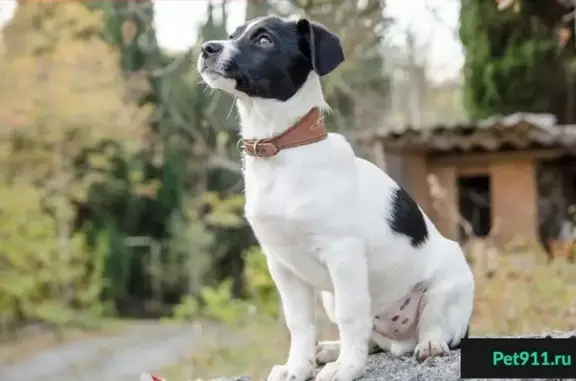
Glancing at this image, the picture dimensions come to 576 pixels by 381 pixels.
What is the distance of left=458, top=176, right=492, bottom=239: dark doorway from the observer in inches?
107

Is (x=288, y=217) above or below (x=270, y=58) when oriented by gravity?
below

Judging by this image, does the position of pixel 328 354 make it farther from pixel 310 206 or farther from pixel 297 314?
pixel 310 206

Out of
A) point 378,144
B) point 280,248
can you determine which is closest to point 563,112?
point 378,144

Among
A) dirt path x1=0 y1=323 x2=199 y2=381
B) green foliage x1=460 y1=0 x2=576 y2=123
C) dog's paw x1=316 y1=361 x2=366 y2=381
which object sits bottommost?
dirt path x1=0 y1=323 x2=199 y2=381

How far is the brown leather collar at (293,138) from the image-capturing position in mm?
1079

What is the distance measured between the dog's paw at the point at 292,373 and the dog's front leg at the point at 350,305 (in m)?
0.05

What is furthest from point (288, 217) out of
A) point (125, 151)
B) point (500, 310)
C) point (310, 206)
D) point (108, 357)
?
point (125, 151)

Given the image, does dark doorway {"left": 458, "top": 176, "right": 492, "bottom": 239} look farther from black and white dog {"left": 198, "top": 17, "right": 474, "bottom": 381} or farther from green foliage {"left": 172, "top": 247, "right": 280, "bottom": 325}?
black and white dog {"left": 198, "top": 17, "right": 474, "bottom": 381}

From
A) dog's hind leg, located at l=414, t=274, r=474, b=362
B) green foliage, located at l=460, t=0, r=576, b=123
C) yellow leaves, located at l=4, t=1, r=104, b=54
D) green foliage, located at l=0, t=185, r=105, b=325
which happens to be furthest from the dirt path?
dog's hind leg, located at l=414, t=274, r=474, b=362

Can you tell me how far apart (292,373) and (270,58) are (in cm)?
46

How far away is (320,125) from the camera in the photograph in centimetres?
111

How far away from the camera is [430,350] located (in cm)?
117

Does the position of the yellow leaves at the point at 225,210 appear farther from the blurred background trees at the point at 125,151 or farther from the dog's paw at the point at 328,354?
the dog's paw at the point at 328,354

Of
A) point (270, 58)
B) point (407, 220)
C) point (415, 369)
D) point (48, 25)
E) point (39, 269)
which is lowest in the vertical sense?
point (39, 269)
